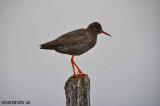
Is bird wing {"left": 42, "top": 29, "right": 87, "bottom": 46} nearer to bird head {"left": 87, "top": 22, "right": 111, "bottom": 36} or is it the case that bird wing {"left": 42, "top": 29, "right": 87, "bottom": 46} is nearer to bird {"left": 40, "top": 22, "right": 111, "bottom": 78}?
bird {"left": 40, "top": 22, "right": 111, "bottom": 78}

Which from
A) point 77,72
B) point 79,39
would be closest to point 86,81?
point 77,72

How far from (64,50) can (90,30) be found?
128 centimetres

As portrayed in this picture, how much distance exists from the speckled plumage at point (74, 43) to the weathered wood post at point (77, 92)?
1328 millimetres

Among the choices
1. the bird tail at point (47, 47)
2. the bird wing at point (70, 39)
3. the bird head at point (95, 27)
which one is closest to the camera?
the bird wing at point (70, 39)

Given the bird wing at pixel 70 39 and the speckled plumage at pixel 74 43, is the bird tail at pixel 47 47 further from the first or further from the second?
the bird wing at pixel 70 39

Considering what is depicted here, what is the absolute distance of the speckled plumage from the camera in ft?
27.6

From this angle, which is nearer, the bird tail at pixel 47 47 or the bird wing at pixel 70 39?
the bird wing at pixel 70 39

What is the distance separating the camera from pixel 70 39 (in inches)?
333

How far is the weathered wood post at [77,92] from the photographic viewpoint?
7203 millimetres

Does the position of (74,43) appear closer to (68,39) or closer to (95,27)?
(68,39)

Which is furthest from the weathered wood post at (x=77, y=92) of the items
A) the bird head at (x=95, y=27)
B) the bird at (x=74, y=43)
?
the bird head at (x=95, y=27)

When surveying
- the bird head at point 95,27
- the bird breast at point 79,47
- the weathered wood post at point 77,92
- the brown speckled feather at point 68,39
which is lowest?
the weathered wood post at point 77,92

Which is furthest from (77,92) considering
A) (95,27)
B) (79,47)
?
(95,27)

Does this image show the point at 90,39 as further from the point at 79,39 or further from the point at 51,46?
the point at 51,46
